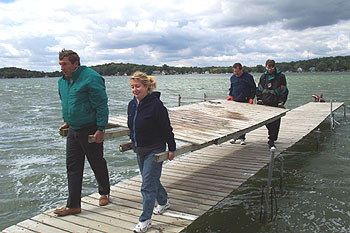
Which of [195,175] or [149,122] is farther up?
[149,122]

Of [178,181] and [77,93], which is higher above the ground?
[77,93]

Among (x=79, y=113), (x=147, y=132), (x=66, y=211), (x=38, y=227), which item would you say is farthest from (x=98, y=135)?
(x=38, y=227)

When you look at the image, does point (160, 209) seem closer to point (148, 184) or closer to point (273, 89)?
point (148, 184)

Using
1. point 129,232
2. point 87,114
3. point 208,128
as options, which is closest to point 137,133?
point 87,114

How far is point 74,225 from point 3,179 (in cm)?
639

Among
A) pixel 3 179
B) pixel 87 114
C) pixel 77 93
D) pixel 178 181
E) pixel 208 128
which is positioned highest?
pixel 77 93

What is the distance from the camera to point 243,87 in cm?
883

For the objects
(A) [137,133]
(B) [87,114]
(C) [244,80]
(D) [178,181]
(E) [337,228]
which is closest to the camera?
(A) [137,133]

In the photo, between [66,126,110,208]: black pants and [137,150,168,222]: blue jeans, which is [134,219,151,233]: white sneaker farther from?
[66,126,110,208]: black pants

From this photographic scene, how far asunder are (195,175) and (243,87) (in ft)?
10.6

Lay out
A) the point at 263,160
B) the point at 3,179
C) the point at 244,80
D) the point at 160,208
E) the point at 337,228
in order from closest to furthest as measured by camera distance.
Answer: the point at 160,208
the point at 337,228
the point at 263,160
the point at 244,80
the point at 3,179

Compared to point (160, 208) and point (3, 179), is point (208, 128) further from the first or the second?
point (3, 179)

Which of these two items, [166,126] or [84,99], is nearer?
[166,126]

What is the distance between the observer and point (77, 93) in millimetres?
4293
